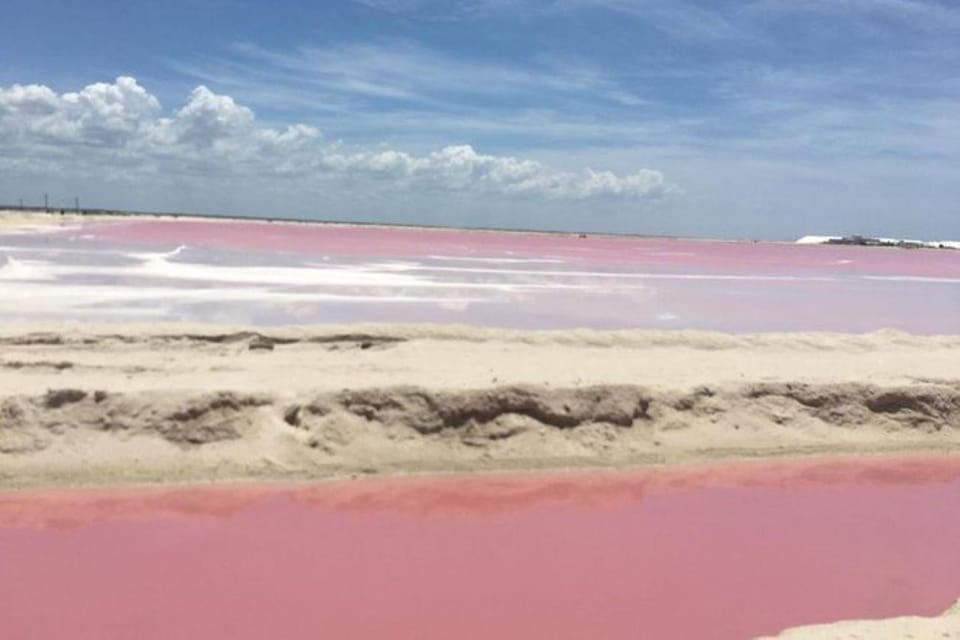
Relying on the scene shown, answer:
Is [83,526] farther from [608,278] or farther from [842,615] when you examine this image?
[608,278]

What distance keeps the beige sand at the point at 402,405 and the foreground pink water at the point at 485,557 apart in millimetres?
290

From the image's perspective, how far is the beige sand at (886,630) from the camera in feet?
12.5

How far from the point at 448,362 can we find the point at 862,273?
2452 cm

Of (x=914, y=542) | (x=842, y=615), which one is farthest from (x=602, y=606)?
(x=914, y=542)

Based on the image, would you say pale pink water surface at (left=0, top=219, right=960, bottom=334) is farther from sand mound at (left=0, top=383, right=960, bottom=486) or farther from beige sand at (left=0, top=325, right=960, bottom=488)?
sand mound at (left=0, top=383, right=960, bottom=486)

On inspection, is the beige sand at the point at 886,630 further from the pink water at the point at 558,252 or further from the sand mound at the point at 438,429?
the pink water at the point at 558,252

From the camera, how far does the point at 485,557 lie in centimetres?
524

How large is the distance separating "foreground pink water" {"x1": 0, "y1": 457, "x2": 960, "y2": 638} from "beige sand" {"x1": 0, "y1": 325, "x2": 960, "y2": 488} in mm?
290

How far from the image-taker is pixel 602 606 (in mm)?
4566

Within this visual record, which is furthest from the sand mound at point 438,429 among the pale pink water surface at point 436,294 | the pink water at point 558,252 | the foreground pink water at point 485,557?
the pink water at point 558,252

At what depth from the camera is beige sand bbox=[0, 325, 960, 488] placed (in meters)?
6.36

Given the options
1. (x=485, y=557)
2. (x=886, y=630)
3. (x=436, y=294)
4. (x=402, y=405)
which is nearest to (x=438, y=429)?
(x=402, y=405)

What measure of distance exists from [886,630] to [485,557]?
2.11 meters

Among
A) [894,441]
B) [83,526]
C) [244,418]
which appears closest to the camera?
[83,526]
